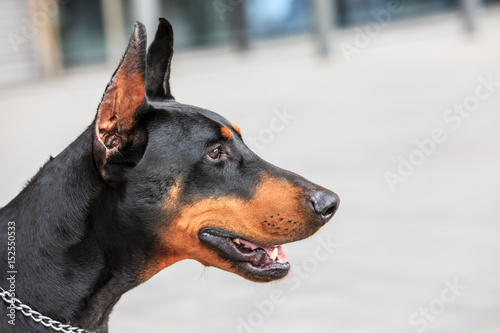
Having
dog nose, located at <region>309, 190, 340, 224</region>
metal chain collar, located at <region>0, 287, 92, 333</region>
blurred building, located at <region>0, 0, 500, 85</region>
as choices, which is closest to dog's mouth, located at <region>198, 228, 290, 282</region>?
dog nose, located at <region>309, 190, 340, 224</region>

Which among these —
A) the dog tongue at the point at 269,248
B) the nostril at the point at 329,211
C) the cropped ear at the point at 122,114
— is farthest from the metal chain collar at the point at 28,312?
the nostril at the point at 329,211

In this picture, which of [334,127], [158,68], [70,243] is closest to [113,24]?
[334,127]

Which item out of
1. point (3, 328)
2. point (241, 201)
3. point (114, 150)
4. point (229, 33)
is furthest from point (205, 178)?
point (229, 33)

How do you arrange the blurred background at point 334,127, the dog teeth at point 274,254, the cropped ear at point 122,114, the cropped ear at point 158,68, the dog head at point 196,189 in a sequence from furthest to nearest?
the blurred background at point 334,127, the cropped ear at point 158,68, the dog teeth at point 274,254, the dog head at point 196,189, the cropped ear at point 122,114

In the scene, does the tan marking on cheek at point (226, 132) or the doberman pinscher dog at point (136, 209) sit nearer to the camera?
the doberman pinscher dog at point (136, 209)

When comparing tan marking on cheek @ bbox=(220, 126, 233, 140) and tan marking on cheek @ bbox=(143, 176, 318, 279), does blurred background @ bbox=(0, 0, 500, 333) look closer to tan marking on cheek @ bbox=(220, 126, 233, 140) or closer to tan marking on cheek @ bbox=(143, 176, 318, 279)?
tan marking on cheek @ bbox=(143, 176, 318, 279)

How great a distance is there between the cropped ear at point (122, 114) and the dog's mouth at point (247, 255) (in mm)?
402

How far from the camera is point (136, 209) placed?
2637 mm

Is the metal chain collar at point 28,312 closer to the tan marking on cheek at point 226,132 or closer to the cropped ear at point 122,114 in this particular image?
the cropped ear at point 122,114

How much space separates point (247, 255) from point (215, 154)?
39cm

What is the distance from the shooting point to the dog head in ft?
8.62

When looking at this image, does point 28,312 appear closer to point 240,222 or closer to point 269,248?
point 240,222

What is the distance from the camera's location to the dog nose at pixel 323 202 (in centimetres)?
277

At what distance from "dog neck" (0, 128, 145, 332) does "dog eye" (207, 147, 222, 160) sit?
1.29 feet
